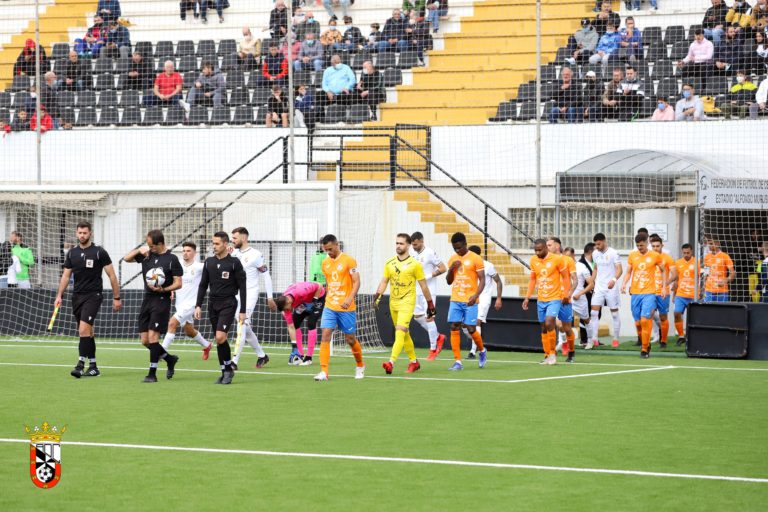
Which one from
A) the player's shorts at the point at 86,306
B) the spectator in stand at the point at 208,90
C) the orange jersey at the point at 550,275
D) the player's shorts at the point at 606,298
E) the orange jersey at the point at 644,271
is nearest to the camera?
the player's shorts at the point at 86,306

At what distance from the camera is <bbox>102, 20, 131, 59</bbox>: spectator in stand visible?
97.7 ft

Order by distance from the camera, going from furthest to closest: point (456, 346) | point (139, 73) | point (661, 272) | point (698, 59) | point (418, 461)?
point (139, 73) < point (698, 59) < point (661, 272) < point (456, 346) < point (418, 461)

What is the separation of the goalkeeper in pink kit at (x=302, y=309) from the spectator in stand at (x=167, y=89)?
10512 mm

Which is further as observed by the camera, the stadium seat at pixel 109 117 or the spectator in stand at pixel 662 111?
the stadium seat at pixel 109 117

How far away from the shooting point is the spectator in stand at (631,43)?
83.8ft

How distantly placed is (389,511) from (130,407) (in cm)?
586

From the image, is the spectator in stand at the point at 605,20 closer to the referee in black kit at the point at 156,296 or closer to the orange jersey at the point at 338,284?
the orange jersey at the point at 338,284

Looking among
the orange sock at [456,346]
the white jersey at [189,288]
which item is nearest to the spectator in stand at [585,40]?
the orange sock at [456,346]

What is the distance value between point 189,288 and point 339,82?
9.36 metres

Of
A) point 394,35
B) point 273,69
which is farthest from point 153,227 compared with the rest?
point 394,35

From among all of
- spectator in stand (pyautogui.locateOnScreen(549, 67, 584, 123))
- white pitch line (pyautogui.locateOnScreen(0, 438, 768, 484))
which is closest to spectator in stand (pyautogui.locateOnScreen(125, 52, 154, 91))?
spectator in stand (pyautogui.locateOnScreen(549, 67, 584, 123))

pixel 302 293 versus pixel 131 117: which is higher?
pixel 131 117

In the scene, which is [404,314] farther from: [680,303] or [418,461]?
[680,303]

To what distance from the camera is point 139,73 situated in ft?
95.0
